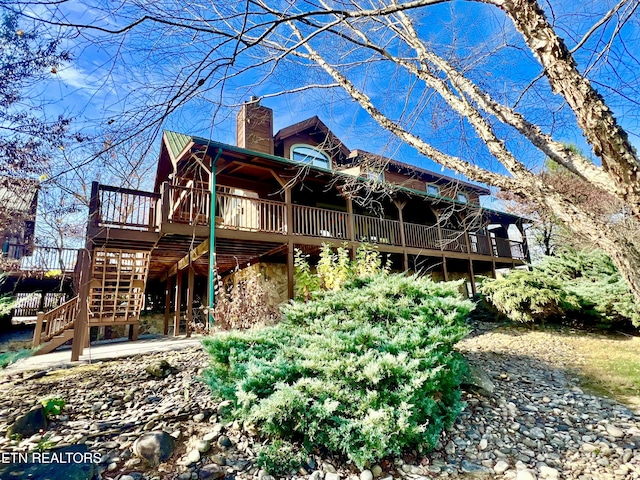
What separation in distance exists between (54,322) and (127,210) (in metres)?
2.79

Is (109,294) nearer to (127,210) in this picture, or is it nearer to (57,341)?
(57,341)

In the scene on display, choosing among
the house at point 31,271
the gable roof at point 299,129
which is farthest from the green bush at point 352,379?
the house at point 31,271

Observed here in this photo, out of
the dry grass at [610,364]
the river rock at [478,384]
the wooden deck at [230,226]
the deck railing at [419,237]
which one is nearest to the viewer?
the river rock at [478,384]

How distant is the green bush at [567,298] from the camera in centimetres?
735

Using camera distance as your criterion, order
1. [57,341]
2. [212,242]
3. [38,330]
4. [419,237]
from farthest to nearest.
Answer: [419,237] < [212,242] < [57,341] < [38,330]

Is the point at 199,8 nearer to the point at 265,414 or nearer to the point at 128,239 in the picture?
the point at 265,414

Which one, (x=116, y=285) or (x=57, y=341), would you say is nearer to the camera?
(x=57, y=341)

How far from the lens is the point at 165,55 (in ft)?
7.53

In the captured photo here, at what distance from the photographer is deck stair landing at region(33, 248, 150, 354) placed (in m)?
7.23

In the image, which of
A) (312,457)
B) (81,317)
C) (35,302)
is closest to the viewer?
(312,457)

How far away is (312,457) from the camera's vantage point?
8.51ft

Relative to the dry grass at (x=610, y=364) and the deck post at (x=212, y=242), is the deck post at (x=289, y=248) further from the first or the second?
the dry grass at (x=610, y=364)

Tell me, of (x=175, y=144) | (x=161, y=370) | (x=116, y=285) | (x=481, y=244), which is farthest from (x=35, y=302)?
(x=481, y=244)

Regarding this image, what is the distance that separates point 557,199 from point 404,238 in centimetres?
956
